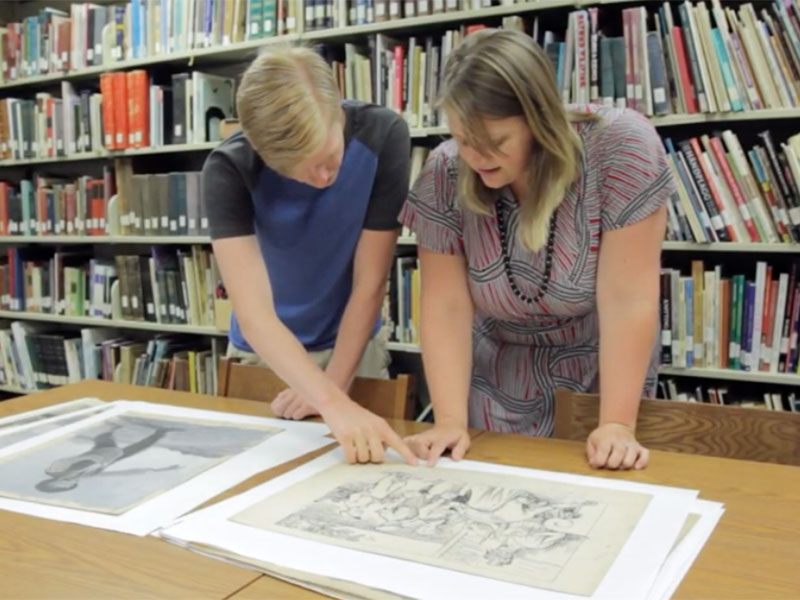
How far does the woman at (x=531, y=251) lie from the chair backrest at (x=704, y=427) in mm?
65

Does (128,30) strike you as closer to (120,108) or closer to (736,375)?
(120,108)

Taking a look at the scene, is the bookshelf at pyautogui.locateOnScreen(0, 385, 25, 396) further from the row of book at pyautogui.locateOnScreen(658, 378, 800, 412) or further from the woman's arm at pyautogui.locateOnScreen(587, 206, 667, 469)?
the woman's arm at pyautogui.locateOnScreen(587, 206, 667, 469)

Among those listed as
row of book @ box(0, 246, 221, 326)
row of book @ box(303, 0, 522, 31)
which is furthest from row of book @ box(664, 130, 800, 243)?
row of book @ box(0, 246, 221, 326)

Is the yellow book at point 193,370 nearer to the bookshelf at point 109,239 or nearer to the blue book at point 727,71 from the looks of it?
the bookshelf at point 109,239

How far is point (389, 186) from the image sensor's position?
54.7 inches

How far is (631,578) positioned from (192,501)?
1.71 feet

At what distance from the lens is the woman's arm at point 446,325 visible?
3.95 feet

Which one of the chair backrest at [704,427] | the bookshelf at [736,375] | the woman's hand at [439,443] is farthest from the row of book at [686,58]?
the woman's hand at [439,443]

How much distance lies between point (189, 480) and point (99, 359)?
101 inches

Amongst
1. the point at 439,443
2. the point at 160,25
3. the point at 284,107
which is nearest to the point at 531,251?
the point at 439,443

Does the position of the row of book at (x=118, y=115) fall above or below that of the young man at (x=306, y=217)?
above

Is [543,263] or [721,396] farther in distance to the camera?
[721,396]

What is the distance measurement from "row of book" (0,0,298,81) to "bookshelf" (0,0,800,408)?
0.04 m

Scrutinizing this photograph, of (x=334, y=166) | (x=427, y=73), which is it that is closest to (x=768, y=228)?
(x=427, y=73)
